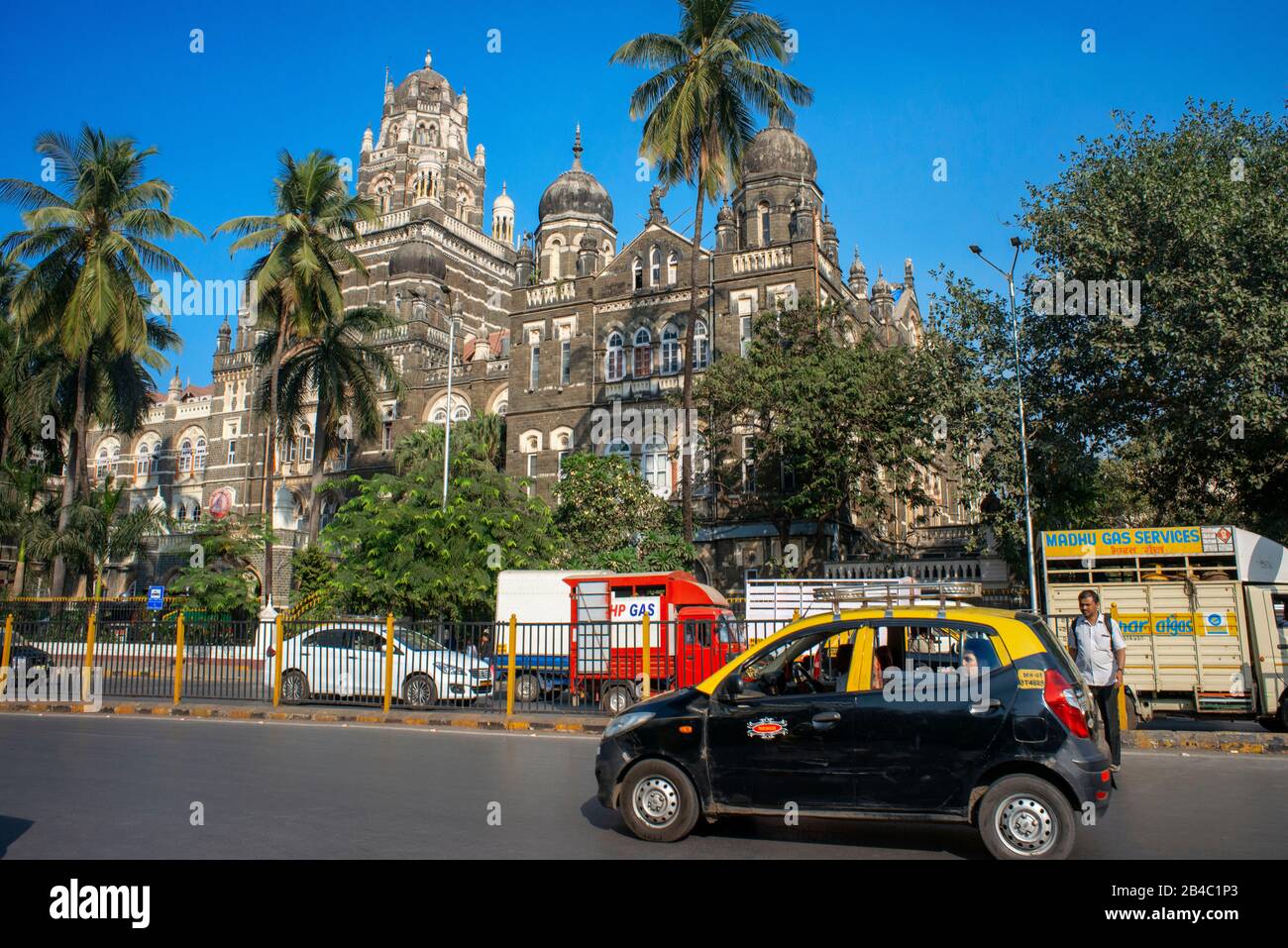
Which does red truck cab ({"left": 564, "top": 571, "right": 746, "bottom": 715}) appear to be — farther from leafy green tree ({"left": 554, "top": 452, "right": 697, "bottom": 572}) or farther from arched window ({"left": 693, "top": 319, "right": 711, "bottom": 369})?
arched window ({"left": 693, "top": 319, "right": 711, "bottom": 369})

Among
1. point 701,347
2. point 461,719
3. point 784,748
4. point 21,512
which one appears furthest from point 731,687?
point 21,512

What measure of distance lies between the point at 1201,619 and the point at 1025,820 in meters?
10.1

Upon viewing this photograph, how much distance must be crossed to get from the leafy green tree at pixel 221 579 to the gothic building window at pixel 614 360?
1386 centimetres

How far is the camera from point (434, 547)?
1049 inches

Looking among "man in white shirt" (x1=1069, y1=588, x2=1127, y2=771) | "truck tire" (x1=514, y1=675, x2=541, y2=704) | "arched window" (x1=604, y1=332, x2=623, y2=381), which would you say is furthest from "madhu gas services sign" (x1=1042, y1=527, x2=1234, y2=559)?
"arched window" (x1=604, y1=332, x2=623, y2=381)

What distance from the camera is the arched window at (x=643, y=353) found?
3603cm

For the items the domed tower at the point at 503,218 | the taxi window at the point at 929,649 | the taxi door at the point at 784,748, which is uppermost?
the domed tower at the point at 503,218

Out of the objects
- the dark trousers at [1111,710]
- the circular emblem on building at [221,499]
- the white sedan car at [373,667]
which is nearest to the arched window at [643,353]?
the white sedan car at [373,667]

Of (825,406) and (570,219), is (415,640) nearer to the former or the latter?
(825,406)

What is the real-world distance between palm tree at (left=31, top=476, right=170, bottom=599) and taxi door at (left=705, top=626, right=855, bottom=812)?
107 feet

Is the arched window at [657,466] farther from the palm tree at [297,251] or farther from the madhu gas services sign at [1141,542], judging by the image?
the madhu gas services sign at [1141,542]

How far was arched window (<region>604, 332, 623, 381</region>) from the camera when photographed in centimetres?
3669

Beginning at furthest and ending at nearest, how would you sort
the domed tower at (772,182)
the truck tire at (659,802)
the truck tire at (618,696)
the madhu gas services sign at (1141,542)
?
the domed tower at (772,182) < the truck tire at (618,696) < the madhu gas services sign at (1141,542) < the truck tire at (659,802)

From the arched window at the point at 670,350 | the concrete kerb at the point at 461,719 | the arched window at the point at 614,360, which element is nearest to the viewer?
the concrete kerb at the point at 461,719
